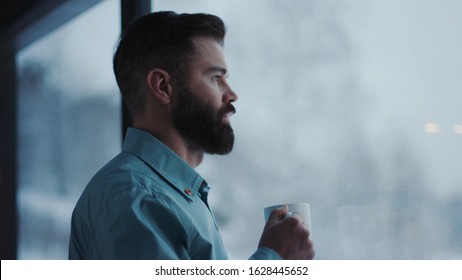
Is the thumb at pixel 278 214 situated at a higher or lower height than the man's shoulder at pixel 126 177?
lower

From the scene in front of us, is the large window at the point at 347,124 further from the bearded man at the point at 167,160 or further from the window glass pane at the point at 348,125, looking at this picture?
the bearded man at the point at 167,160

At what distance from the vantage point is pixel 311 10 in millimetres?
1183

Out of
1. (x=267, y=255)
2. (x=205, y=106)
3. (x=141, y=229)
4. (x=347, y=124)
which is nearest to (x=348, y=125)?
(x=347, y=124)

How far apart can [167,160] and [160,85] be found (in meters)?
0.14

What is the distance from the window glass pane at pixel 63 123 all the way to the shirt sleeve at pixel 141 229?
0.66 meters

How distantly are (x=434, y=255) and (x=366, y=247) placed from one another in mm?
122

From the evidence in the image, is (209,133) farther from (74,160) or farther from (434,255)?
(74,160)

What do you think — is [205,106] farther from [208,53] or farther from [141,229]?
[141,229]

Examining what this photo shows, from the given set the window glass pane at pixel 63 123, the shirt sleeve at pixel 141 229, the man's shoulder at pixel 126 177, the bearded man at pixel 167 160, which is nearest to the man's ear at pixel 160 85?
the bearded man at pixel 167 160

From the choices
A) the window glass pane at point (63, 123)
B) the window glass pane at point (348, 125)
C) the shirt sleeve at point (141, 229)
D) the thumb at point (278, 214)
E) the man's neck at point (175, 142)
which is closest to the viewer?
the shirt sleeve at point (141, 229)

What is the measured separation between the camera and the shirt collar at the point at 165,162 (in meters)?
0.87

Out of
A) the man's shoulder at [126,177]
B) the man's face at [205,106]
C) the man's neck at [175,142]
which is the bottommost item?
the man's shoulder at [126,177]

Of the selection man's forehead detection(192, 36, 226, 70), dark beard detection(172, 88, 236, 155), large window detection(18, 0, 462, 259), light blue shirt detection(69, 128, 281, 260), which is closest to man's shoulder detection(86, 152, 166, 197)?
light blue shirt detection(69, 128, 281, 260)

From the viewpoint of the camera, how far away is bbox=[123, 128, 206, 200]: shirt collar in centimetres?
87
